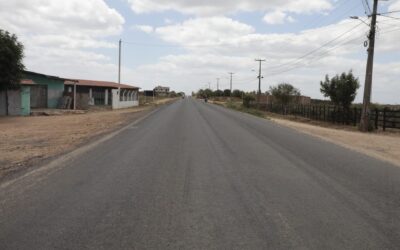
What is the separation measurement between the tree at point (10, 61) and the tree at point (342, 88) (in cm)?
2865

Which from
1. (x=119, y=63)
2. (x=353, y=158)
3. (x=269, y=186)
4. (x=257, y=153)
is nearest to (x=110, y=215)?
(x=269, y=186)

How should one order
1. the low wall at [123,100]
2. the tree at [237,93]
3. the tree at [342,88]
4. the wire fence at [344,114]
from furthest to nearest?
the tree at [237,93]
the low wall at [123,100]
the tree at [342,88]
the wire fence at [344,114]

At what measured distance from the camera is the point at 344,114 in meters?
36.0

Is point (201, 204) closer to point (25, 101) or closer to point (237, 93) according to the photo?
point (25, 101)

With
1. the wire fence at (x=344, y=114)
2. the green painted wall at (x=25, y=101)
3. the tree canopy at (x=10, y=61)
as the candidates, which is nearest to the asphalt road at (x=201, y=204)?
the wire fence at (x=344, y=114)

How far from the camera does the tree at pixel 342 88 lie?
45.3 metres

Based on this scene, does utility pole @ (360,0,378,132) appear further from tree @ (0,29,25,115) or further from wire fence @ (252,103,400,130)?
tree @ (0,29,25,115)

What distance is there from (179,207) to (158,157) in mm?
5575

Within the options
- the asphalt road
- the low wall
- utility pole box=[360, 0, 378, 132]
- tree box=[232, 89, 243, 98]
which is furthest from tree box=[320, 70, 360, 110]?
tree box=[232, 89, 243, 98]

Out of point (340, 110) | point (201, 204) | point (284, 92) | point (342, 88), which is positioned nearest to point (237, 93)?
point (284, 92)

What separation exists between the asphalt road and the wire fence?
1853cm

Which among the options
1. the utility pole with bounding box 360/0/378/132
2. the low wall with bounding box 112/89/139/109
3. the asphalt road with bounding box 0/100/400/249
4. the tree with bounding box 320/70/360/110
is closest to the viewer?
the asphalt road with bounding box 0/100/400/249

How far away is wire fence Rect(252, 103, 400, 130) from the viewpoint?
97.2ft

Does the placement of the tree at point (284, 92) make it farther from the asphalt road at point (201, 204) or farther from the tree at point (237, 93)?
the tree at point (237, 93)
